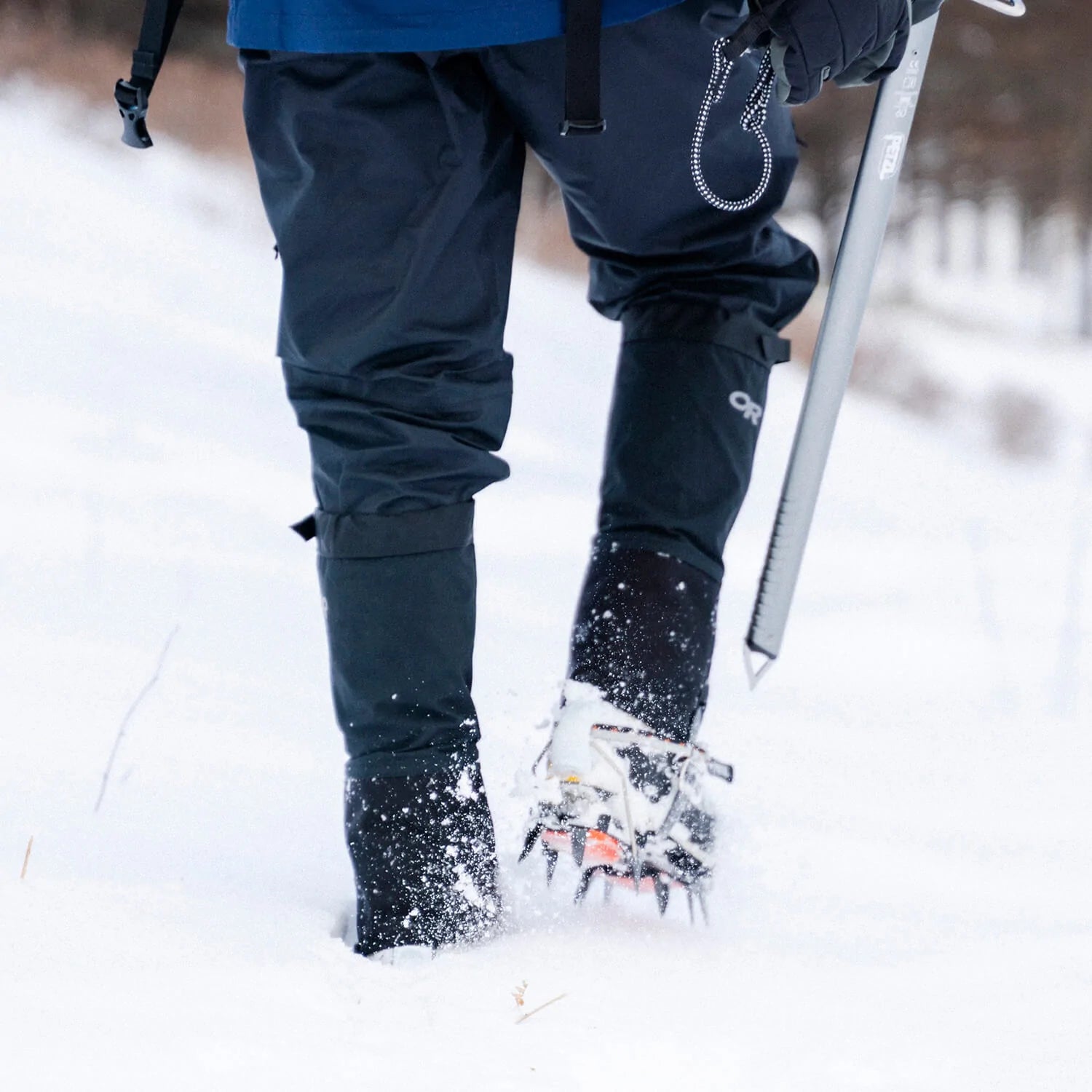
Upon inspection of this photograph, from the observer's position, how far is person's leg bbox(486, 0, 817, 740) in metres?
0.99

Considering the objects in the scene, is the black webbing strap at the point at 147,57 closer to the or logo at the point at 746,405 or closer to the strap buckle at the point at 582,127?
the strap buckle at the point at 582,127

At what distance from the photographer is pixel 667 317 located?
112 cm

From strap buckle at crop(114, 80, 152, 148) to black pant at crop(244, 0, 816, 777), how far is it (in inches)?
A: 5.3

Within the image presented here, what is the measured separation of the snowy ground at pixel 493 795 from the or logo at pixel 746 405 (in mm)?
305

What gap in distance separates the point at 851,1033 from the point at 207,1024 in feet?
1.38

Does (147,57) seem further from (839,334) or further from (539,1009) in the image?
(539,1009)

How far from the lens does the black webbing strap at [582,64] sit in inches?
35.8

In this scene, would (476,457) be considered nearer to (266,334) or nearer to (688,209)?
(688,209)

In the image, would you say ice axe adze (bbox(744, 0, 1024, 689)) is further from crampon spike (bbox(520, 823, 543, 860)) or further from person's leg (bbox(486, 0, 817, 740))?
crampon spike (bbox(520, 823, 543, 860))

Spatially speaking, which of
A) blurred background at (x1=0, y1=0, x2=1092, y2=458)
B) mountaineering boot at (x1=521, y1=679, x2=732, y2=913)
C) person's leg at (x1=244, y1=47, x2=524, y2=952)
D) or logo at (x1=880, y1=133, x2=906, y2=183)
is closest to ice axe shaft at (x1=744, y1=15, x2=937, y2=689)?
or logo at (x1=880, y1=133, x2=906, y2=183)

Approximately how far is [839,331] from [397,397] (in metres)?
0.47

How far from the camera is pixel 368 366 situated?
3.16 ft

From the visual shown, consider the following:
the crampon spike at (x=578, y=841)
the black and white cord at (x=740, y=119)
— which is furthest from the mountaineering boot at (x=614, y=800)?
the black and white cord at (x=740, y=119)

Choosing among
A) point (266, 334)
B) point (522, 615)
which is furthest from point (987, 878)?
point (266, 334)
